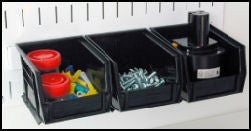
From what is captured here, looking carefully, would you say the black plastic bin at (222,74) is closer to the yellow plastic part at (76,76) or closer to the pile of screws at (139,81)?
the pile of screws at (139,81)

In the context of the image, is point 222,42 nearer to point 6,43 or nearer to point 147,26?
point 147,26

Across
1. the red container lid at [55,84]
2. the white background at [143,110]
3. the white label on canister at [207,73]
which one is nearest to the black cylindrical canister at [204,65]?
the white label on canister at [207,73]

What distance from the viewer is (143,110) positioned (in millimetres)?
1317

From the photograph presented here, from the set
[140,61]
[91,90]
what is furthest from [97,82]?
[140,61]

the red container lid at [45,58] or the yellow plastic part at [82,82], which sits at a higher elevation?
the red container lid at [45,58]

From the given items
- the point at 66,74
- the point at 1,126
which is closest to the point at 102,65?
the point at 66,74

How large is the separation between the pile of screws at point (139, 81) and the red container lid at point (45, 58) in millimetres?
149

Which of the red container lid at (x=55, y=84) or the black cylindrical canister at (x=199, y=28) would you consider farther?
the black cylindrical canister at (x=199, y=28)

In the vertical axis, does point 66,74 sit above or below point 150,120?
above

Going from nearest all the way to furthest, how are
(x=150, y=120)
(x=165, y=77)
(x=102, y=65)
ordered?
(x=102, y=65)
(x=165, y=77)
(x=150, y=120)

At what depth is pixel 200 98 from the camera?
1.05 meters

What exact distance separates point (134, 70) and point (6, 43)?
29 cm

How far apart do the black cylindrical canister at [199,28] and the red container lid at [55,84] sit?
0.98ft

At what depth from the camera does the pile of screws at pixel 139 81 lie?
1.04m
